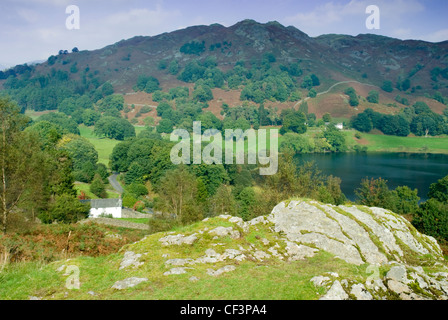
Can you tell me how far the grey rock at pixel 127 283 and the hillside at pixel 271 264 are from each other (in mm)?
31

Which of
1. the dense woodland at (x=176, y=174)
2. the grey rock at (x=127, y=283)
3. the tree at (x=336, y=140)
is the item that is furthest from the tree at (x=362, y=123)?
the grey rock at (x=127, y=283)

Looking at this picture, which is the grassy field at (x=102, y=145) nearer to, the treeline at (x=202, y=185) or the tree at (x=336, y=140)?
the treeline at (x=202, y=185)

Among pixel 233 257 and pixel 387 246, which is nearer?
pixel 233 257

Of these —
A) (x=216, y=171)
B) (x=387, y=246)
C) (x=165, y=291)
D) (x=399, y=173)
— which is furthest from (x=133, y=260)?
(x=399, y=173)

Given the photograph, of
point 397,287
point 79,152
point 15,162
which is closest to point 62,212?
point 15,162

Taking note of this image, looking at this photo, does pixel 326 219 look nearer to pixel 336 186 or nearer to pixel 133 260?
pixel 133 260

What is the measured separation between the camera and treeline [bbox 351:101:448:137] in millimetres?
158250

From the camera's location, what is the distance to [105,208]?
49.5 metres

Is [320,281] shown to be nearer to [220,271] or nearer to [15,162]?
[220,271]

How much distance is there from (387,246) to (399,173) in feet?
276

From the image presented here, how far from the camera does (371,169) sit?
9619cm

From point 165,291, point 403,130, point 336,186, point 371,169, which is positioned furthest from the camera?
point 403,130

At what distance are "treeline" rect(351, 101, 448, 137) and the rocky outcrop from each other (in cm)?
15603

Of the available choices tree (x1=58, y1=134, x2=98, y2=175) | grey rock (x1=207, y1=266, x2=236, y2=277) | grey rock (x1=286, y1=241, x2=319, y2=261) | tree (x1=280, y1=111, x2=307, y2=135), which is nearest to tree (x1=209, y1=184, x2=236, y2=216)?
grey rock (x1=286, y1=241, x2=319, y2=261)
